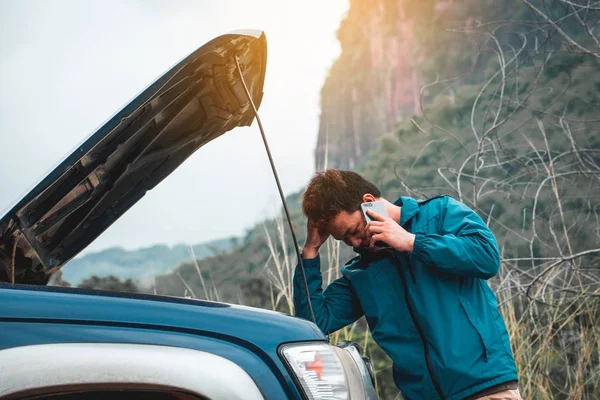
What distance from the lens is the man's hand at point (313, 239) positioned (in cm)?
287

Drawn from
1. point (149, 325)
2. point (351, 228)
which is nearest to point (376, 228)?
point (351, 228)

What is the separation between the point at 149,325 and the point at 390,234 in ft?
3.91

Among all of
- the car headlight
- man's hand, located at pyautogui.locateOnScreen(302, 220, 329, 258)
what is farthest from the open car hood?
the car headlight

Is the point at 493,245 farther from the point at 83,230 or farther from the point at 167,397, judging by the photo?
the point at 83,230

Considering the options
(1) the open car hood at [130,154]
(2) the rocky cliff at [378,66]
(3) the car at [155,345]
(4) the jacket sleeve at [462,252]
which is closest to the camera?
(3) the car at [155,345]

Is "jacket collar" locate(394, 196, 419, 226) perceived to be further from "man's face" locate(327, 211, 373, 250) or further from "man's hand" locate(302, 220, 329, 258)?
"man's hand" locate(302, 220, 329, 258)

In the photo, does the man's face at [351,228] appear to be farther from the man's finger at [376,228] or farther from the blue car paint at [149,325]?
the blue car paint at [149,325]

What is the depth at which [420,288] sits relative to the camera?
8.43 feet

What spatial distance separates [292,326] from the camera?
69.1 inches

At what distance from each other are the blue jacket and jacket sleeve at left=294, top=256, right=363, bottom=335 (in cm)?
1

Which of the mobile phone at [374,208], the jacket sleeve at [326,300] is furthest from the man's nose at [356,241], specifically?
the jacket sleeve at [326,300]

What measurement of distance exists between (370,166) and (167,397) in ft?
74.5

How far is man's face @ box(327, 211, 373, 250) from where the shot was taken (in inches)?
107

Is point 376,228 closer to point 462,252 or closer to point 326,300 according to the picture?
point 462,252
